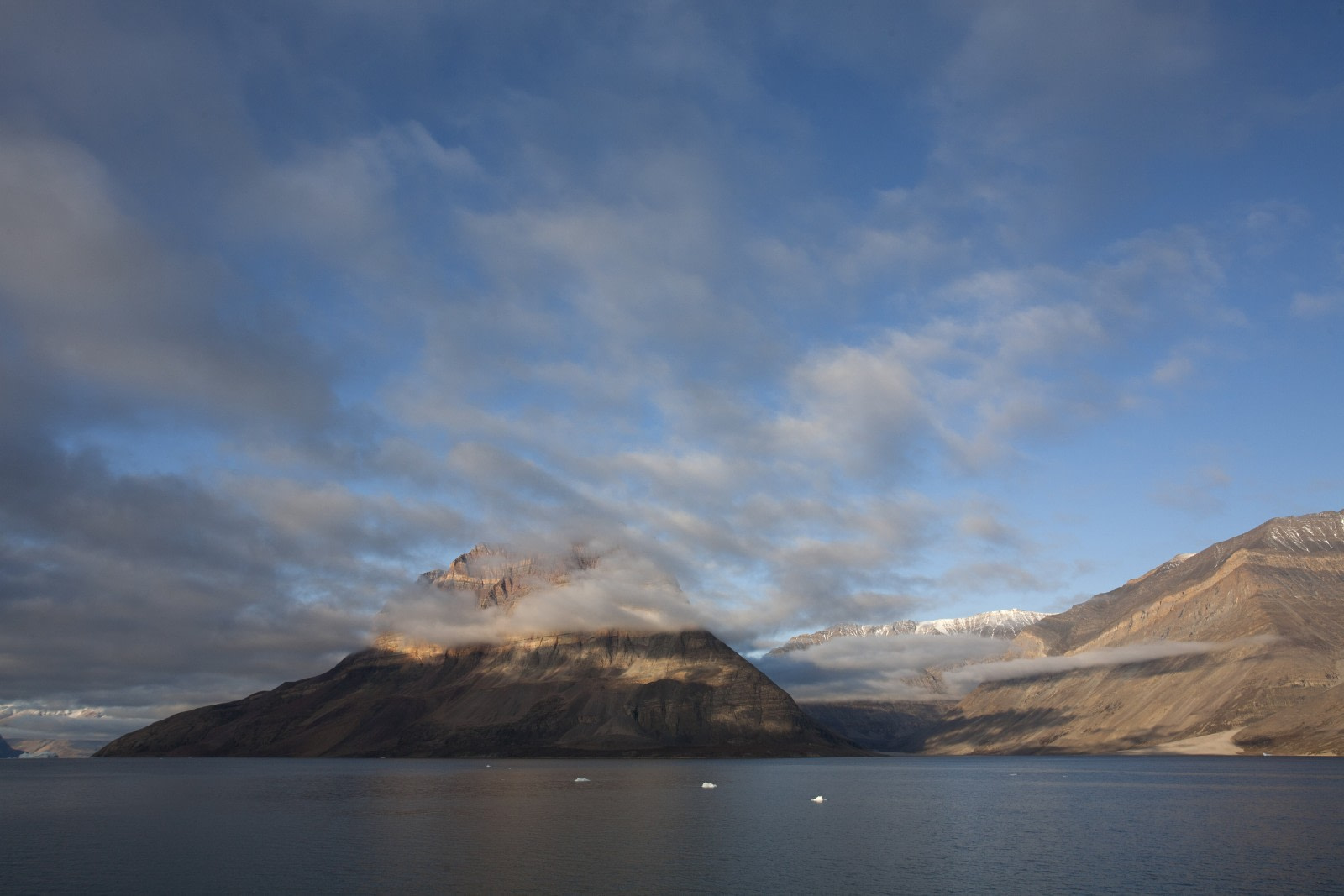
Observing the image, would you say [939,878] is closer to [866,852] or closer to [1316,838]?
[866,852]

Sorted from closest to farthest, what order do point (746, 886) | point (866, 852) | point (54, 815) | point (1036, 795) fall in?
1. point (746, 886)
2. point (866, 852)
3. point (54, 815)
4. point (1036, 795)

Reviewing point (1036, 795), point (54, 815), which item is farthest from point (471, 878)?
point (1036, 795)

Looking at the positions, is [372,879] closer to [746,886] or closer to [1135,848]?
→ [746,886]

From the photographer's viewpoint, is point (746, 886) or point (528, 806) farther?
point (528, 806)

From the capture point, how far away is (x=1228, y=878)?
79.9 metres

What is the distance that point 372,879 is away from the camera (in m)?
80.7

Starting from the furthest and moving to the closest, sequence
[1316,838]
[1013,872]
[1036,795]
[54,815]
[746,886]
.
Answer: [1036,795]
[54,815]
[1316,838]
[1013,872]
[746,886]

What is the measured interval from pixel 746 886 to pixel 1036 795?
431 ft

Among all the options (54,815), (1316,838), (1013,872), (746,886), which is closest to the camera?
(746,886)

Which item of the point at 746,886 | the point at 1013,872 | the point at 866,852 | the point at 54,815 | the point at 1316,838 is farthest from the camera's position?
the point at 54,815

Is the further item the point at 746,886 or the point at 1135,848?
the point at 1135,848

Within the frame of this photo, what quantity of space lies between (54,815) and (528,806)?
7113 centimetres

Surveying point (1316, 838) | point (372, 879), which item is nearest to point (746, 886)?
point (372, 879)

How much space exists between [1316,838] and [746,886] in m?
69.6
